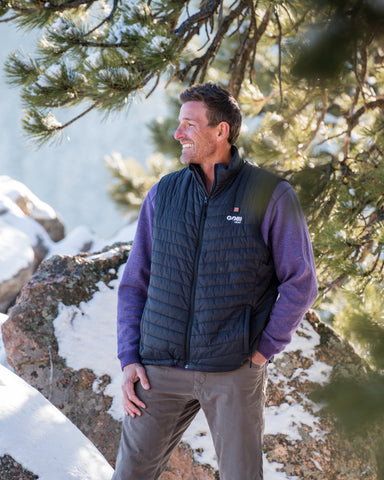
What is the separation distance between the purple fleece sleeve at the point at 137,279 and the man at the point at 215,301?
1.7 inches

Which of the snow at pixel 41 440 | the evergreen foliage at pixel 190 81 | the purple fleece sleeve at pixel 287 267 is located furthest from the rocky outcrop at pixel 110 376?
the purple fleece sleeve at pixel 287 267

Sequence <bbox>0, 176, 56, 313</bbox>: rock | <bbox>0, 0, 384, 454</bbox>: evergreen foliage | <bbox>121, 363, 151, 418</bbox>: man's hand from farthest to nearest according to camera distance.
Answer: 1. <bbox>0, 176, 56, 313</bbox>: rock
2. <bbox>0, 0, 384, 454</bbox>: evergreen foliage
3. <bbox>121, 363, 151, 418</bbox>: man's hand

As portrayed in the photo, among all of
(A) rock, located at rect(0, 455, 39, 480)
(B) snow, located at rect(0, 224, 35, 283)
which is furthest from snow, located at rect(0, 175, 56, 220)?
(A) rock, located at rect(0, 455, 39, 480)

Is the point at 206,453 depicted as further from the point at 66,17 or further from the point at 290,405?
the point at 66,17

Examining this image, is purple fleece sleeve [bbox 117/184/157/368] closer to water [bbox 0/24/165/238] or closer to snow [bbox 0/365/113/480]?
snow [bbox 0/365/113/480]

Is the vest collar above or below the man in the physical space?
above

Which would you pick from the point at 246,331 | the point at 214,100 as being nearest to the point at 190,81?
the point at 214,100

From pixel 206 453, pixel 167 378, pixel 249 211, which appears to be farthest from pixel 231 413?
pixel 206 453

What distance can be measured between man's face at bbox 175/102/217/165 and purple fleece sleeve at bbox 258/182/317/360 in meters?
0.25

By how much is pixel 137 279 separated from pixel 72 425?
0.58 metres

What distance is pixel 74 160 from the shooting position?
1636 inches

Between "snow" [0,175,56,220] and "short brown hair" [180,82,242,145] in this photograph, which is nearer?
"short brown hair" [180,82,242,145]

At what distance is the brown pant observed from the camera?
145cm

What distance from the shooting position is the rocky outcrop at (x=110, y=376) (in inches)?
83.7
